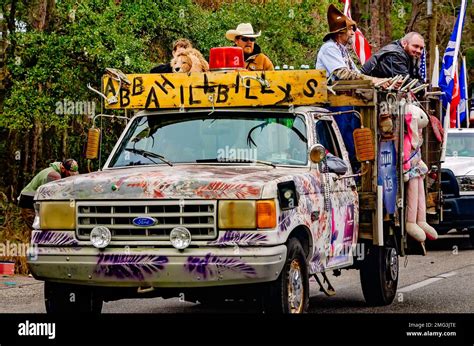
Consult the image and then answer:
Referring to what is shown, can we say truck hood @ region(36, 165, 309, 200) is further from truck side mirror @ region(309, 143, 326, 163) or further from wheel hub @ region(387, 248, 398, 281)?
wheel hub @ region(387, 248, 398, 281)

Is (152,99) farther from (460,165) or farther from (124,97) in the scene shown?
(460,165)

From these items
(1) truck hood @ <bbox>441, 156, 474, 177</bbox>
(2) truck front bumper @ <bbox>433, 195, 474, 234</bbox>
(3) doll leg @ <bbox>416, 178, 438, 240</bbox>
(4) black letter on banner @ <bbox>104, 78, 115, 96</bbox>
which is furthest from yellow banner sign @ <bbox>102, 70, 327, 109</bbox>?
(1) truck hood @ <bbox>441, 156, 474, 177</bbox>

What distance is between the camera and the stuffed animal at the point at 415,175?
41.2 ft

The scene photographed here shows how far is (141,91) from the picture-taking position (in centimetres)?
1084

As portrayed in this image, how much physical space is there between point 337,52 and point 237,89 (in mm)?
2165

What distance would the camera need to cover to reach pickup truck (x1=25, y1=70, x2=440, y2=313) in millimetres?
8875

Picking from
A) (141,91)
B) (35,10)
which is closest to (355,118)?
(141,91)

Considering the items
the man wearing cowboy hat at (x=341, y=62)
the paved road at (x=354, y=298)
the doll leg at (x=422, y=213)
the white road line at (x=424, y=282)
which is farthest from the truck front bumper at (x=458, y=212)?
the man wearing cowboy hat at (x=341, y=62)

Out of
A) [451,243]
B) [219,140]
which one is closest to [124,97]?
[219,140]

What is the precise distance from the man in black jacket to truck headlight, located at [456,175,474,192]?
21.9 feet

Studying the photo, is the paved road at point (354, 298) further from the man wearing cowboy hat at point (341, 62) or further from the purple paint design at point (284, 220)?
the purple paint design at point (284, 220)

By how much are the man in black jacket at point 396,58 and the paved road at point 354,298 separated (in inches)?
98.9

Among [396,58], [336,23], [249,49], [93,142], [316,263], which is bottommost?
[316,263]

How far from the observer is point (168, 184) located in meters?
9.03
